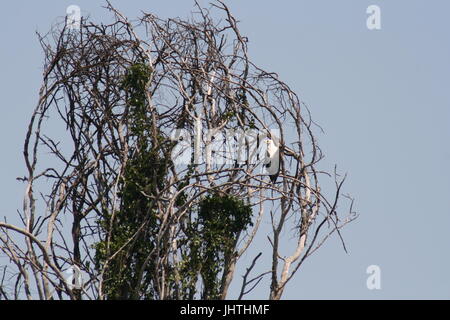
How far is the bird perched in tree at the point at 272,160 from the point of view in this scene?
13.4 meters

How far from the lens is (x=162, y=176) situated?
13.5 metres

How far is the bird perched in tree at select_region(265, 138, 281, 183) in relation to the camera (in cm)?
1335

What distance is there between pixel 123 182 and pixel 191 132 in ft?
2.76

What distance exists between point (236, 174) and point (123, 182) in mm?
1030

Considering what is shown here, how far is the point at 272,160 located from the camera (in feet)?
43.8
